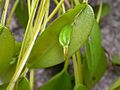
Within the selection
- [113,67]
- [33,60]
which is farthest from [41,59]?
[113,67]

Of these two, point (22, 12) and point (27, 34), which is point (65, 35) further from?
point (22, 12)

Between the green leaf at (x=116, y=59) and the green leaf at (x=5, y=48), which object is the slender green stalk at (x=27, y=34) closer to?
the green leaf at (x=5, y=48)

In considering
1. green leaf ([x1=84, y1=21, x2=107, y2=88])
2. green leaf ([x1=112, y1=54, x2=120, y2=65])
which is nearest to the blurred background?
green leaf ([x1=112, y1=54, x2=120, y2=65])

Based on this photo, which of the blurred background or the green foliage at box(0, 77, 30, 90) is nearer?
the green foliage at box(0, 77, 30, 90)

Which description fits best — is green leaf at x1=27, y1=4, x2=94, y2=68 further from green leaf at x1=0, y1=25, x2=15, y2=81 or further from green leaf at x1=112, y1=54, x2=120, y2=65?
green leaf at x1=112, y1=54, x2=120, y2=65

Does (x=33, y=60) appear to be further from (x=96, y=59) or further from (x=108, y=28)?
(x=108, y=28)

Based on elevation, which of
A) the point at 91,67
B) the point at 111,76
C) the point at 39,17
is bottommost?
the point at 111,76
